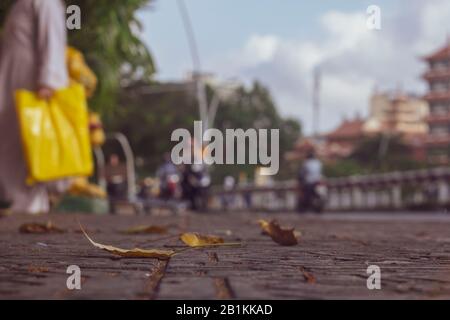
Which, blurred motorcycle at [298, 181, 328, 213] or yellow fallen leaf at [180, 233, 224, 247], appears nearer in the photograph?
yellow fallen leaf at [180, 233, 224, 247]

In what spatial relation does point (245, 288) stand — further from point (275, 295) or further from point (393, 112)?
point (393, 112)

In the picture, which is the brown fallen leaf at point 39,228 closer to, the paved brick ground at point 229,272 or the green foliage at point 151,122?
the paved brick ground at point 229,272

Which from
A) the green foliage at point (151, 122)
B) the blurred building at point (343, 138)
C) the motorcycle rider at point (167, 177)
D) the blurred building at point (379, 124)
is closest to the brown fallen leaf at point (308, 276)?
the motorcycle rider at point (167, 177)

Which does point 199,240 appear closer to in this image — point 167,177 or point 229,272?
point 229,272

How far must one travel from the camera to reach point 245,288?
2432mm

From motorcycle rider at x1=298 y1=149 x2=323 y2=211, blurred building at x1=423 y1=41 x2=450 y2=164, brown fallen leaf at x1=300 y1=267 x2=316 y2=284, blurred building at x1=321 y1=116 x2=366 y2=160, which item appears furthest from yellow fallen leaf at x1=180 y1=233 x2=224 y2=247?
blurred building at x1=321 y1=116 x2=366 y2=160

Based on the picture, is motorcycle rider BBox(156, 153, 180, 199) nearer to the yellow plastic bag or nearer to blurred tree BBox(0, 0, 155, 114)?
blurred tree BBox(0, 0, 155, 114)

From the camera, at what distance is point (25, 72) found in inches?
357

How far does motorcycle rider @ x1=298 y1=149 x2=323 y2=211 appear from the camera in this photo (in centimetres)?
1928

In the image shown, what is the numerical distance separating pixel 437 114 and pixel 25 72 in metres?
43.5

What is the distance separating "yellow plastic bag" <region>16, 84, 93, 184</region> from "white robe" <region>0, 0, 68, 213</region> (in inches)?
7.7

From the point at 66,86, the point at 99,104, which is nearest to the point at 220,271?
Result: the point at 66,86

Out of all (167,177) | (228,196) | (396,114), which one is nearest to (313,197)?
(167,177)

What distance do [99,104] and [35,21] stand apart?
5.47 meters
